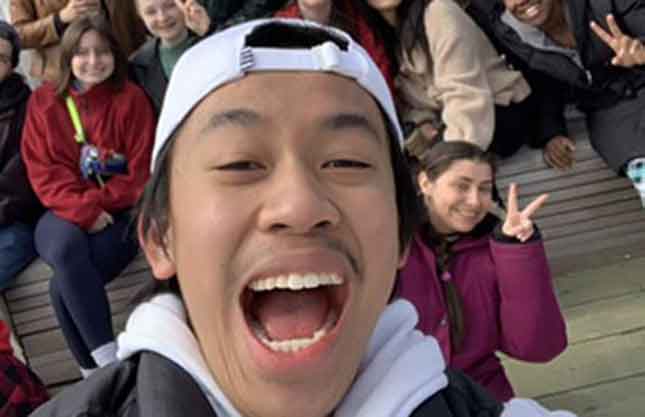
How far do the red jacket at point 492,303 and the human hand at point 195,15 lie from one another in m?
1.41

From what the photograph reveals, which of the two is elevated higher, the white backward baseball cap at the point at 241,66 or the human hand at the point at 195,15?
the white backward baseball cap at the point at 241,66

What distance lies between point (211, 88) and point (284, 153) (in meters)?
0.14

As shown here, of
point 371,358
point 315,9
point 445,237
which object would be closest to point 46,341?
point 315,9

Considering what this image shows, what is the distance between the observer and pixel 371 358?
1.04 meters

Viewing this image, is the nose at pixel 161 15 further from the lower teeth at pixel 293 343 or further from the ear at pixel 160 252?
the lower teeth at pixel 293 343

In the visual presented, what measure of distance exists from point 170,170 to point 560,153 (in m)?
2.22

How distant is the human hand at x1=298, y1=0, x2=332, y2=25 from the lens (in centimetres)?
287

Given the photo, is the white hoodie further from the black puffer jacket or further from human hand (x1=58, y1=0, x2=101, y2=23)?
human hand (x1=58, y1=0, x2=101, y2=23)

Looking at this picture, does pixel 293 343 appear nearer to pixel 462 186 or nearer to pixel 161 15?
pixel 462 186

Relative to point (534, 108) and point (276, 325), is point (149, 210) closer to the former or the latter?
point (276, 325)

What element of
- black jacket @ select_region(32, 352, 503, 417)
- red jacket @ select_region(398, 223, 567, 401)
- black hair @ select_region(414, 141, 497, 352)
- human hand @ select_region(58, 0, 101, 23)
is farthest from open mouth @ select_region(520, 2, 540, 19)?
black jacket @ select_region(32, 352, 503, 417)

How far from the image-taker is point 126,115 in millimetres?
2908

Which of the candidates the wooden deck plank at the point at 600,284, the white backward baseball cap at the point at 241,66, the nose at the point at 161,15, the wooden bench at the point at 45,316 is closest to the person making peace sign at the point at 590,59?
the wooden deck plank at the point at 600,284

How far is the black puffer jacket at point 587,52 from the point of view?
277 centimetres
